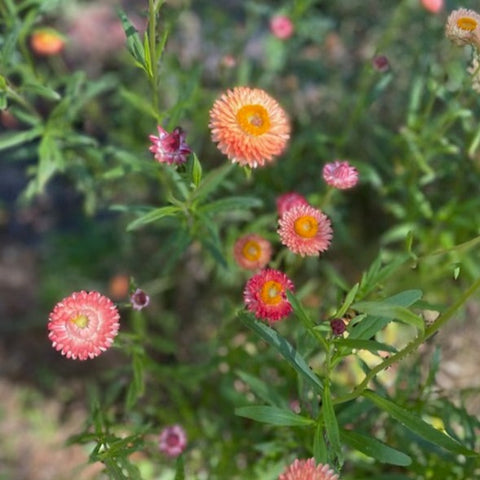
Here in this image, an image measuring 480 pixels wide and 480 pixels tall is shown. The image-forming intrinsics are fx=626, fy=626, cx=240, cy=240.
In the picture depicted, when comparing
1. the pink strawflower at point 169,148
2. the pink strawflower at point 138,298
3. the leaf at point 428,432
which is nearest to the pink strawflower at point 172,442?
the pink strawflower at point 138,298

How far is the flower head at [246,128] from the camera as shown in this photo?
158cm

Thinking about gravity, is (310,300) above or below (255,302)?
above

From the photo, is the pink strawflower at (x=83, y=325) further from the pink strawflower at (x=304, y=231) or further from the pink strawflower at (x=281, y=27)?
the pink strawflower at (x=281, y=27)

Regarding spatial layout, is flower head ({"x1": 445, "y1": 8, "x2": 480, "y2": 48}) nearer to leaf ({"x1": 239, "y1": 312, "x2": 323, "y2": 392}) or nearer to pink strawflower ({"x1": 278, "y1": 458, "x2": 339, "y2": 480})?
leaf ({"x1": 239, "y1": 312, "x2": 323, "y2": 392})

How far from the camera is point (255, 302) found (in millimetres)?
1588

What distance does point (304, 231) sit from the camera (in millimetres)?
1596

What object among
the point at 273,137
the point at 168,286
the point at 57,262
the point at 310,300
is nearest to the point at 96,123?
the point at 57,262

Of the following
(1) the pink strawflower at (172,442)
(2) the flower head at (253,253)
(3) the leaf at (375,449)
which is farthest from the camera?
(1) the pink strawflower at (172,442)

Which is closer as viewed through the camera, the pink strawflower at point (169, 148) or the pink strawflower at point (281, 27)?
the pink strawflower at point (169, 148)

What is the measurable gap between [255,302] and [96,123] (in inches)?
90.7

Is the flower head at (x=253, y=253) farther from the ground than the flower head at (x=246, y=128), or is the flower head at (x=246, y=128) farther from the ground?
the flower head at (x=246, y=128)

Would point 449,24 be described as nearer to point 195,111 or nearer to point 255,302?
point 255,302

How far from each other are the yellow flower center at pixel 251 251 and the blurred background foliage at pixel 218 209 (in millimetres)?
68

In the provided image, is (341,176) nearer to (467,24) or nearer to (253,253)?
(253,253)
